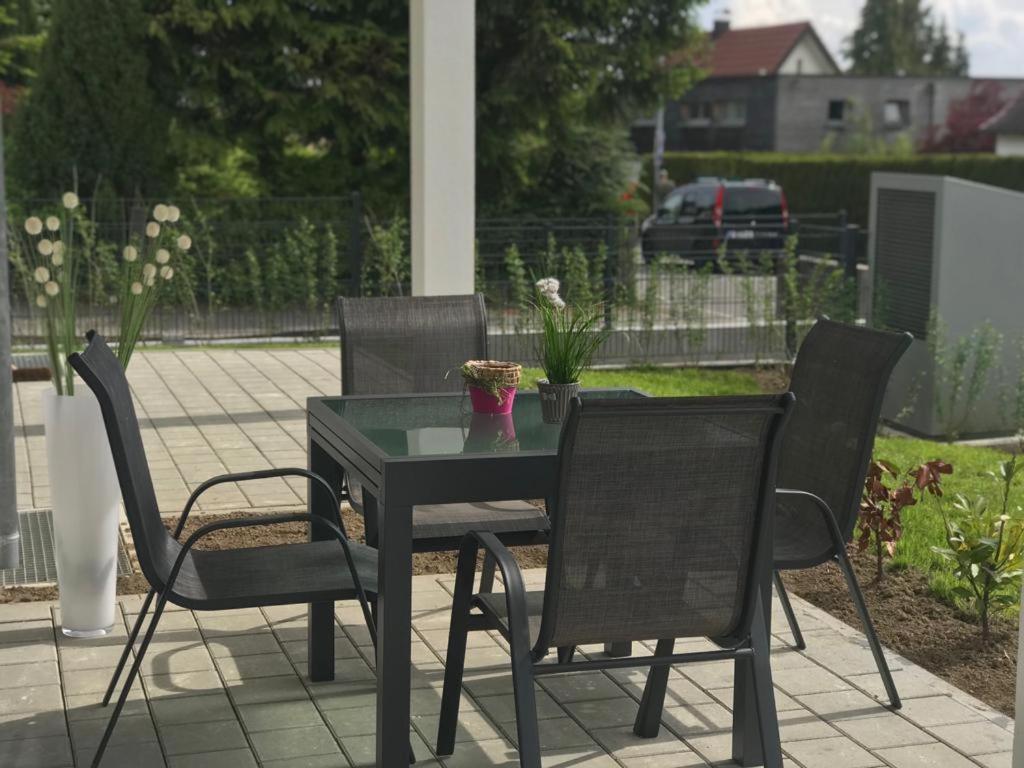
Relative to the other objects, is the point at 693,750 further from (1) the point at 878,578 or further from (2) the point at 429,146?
(2) the point at 429,146

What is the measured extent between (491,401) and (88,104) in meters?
14.2

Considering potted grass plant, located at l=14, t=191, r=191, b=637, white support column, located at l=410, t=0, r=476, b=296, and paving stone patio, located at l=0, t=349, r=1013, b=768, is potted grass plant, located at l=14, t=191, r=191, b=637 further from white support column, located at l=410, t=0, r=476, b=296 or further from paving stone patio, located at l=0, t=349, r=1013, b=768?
white support column, located at l=410, t=0, r=476, b=296

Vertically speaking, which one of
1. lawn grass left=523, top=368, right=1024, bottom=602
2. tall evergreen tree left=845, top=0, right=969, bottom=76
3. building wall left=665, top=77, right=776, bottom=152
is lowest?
lawn grass left=523, top=368, right=1024, bottom=602

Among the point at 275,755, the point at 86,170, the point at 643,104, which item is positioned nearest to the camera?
the point at 275,755

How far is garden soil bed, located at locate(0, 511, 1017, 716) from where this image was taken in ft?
14.2

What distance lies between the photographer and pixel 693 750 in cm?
369

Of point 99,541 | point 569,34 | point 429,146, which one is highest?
point 569,34

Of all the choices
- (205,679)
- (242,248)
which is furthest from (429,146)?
(242,248)

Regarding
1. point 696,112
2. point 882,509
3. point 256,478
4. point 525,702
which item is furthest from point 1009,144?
point 525,702

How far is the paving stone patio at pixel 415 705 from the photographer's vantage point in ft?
11.9

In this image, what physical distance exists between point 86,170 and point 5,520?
1245 centimetres

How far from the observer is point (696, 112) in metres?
54.1

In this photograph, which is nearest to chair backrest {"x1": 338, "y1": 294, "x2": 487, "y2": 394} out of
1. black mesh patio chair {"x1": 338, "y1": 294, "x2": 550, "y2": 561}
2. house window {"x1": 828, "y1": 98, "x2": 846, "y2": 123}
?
black mesh patio chair {"x1": 338, "y1": 294, "x2": 550, "y2": 561}

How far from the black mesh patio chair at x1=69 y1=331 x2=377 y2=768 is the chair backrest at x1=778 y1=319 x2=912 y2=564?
128cm
